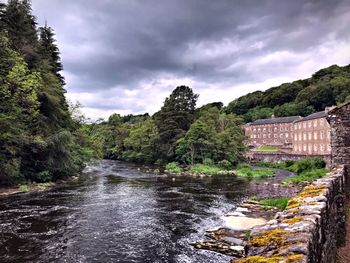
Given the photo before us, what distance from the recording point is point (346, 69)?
123875 mm

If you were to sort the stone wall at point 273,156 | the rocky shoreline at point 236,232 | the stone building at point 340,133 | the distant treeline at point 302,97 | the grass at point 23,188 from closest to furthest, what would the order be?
1. the rocky shoreline at point 236,232
2. the stone building at point 340,133
3. the grass at point 23,188
4. the stone wall at point 273,156
5. the distant treeline at point 302,97

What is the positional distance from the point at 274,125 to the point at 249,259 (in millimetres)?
103108

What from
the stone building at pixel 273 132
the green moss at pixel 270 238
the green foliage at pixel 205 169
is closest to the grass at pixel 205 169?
the green foliage at pixel 205 169

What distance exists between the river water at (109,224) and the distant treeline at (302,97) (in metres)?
80.5

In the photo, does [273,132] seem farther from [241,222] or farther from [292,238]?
[292,238]

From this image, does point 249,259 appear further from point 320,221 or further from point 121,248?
point 121,248

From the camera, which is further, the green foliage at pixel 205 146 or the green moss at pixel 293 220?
the green foliage at pixel 205 146

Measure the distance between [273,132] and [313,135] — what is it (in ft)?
121

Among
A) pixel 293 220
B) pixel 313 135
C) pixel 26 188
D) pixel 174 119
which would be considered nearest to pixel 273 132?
pixel 313 135

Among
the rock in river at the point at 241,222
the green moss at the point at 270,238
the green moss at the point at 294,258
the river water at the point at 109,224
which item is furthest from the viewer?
the rock in river at the point at 241,222

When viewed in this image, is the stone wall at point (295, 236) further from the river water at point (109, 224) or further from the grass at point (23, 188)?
the grass at point (23, 188)

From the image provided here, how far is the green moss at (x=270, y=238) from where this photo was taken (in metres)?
3.86

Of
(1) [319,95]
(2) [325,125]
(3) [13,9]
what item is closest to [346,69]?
(1) [319,95]

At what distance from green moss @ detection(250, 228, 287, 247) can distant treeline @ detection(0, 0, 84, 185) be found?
25198 millimetres
